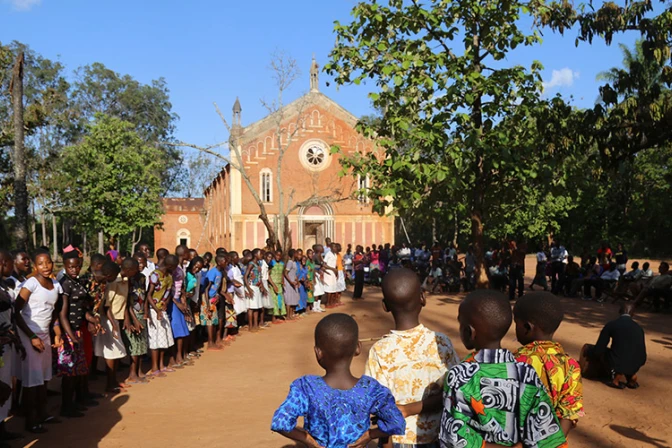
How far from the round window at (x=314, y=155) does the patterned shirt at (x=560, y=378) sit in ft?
102

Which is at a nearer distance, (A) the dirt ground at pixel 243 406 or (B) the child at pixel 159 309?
(A) the dirt ground at pixel 243 406

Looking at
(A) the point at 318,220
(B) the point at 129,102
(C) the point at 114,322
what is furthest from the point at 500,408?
(B) the point at 129,102

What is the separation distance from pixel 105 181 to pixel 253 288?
17937 millimetres

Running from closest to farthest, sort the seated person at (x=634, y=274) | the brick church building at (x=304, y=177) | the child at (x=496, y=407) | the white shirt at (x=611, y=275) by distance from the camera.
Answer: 1. the child at (x=496, y=407)
2. the seated person at (x=634, y=274)
3. the white shirt at (x=611, y=275)
4. the brick church building at (x=304, y=177)

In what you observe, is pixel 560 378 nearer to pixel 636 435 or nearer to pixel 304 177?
pixel 636 435

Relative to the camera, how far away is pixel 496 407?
2.51m

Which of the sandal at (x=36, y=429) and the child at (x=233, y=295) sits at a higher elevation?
the child at (x=233, y=295)

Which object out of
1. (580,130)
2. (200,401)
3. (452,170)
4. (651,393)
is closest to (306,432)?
(200,401)

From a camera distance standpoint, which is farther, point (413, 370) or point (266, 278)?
point (266, 278)

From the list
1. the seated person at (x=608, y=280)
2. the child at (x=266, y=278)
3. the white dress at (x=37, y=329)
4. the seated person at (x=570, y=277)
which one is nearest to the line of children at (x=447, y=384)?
the white dress at (x=37, y=329)

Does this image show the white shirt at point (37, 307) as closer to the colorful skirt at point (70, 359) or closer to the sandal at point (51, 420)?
the colorful skirt at point (70, 359)

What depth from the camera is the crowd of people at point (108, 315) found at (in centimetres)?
563

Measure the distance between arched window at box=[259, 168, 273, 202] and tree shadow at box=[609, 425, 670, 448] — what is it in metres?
28.1

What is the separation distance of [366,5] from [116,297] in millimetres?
6587
